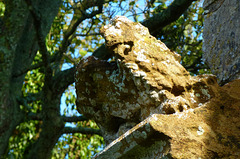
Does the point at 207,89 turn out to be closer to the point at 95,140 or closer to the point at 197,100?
the point at 197,100

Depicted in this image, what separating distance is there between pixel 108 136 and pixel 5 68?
10.6ft

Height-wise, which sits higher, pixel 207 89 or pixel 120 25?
pixel 120 25

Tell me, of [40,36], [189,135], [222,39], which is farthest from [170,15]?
[189,135]

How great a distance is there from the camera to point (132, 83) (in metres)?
1.50

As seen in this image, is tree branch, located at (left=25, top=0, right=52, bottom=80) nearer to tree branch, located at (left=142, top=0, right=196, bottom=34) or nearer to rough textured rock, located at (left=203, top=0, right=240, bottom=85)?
tree branch, located at (left=142, top=0, right=196, bottom=34)

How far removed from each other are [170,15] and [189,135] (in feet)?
11.6

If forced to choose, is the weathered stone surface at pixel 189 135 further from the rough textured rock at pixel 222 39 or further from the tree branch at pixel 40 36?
the tree branch at pixel 40 36

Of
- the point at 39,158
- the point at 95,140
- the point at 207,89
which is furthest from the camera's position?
the point at 95,140

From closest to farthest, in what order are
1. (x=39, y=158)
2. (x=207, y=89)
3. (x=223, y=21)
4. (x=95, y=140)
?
(x=207, y=89) < (x=223, y=21) < (x=39, y=158) < (x=95, y=140)

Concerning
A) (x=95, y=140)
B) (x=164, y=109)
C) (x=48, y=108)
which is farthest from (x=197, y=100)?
(x=95, y=140)

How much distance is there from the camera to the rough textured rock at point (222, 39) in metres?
1.77

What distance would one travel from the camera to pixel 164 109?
134cm

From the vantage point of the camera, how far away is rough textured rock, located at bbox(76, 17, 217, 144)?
142 centimetres

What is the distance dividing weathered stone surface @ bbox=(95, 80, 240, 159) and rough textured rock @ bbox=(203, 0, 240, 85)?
0.48 metres
